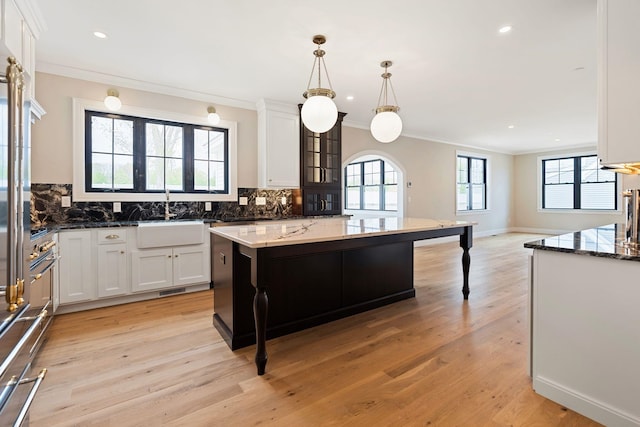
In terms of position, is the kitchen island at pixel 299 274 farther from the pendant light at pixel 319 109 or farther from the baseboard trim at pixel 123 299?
the baseboard trim at pixel 123 299

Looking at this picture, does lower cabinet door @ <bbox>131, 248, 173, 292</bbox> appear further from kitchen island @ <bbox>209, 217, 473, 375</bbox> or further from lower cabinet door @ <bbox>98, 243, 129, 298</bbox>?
kitchen island @ <bbox>209, 217, 473, 375</bbox>

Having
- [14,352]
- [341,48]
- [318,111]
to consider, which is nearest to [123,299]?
[14,352]

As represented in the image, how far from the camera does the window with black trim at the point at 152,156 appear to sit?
370 centimetres

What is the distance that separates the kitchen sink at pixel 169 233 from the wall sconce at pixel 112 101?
1390 millimetres

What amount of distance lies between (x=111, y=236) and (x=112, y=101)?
61.9 inches

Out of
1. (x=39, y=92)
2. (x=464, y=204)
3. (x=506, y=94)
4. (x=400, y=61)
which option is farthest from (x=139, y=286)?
(x=464, y=204)

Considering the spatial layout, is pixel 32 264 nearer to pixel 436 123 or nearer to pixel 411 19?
pixel 411 19

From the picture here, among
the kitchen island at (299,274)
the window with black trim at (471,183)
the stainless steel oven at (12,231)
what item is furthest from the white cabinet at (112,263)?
the window with black trim at (471,183)

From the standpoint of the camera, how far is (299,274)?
8.64ft

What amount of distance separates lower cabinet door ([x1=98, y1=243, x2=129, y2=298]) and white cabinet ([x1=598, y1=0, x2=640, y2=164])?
413cm

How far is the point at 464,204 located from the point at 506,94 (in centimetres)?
445

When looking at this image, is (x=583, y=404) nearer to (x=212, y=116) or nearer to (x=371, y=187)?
(x=212, y=116)

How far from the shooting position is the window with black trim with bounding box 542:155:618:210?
8107 millimetres

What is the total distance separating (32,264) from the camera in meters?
2.08
